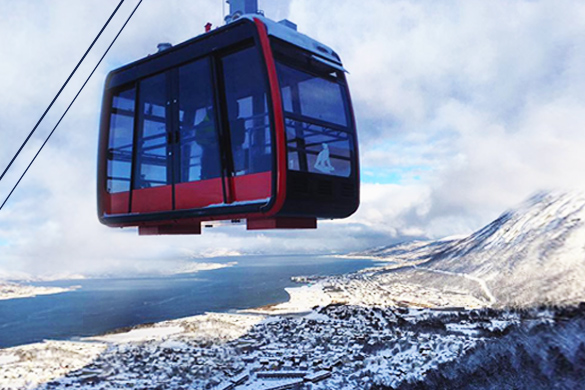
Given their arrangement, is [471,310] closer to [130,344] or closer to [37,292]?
[130,344]

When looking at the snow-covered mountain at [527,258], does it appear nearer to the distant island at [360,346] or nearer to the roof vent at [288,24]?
the distant island at [360,346]

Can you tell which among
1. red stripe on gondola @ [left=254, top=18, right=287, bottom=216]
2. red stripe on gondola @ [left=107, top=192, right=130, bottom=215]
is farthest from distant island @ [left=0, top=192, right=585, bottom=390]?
red stripe on gondola @ [left=254, top=18, right=287, bottom=216]

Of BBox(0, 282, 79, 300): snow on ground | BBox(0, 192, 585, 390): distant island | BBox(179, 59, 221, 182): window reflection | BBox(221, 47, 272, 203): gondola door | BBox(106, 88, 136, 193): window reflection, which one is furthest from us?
BBox(0, 282, 79, 300): snow on ground

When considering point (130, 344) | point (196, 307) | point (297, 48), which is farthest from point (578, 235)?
point (297, 48)

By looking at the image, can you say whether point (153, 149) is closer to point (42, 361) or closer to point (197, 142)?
point (197, 142)

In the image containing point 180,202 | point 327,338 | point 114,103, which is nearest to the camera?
point 180,202

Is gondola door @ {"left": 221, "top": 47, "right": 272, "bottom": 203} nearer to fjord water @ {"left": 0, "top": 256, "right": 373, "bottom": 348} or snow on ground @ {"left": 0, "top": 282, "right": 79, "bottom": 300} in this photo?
fjord water @ {"left": 0, "top": 256, "right": 373, "bottom": 348}
